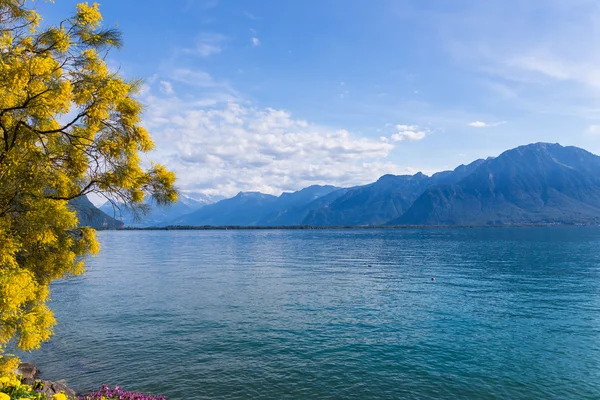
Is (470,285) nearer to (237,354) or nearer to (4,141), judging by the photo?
(237,354)

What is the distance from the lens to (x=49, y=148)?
49.8 ft

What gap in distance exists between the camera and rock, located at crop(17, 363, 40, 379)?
27239mm

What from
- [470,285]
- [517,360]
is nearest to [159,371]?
[517,360]

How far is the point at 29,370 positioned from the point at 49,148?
21.9 meters

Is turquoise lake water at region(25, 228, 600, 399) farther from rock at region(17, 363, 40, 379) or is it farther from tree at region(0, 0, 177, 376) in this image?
tree at region(0, 0, 177, 376)

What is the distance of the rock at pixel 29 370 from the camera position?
89.4ft

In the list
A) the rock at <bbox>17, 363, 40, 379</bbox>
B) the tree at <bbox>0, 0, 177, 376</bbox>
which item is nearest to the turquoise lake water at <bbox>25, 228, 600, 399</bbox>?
the rock at <bbox>17, 363, 40, 379</bbox>

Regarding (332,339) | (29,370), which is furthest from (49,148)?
(332,339)

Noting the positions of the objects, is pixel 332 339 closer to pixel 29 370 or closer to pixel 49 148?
pixel 29 370

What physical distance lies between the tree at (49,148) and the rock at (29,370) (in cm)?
1474

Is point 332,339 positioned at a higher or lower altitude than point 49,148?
lower

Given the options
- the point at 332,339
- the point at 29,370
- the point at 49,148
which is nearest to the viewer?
the point at 49,148

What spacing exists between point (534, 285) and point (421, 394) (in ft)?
167

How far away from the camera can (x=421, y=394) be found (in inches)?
943
